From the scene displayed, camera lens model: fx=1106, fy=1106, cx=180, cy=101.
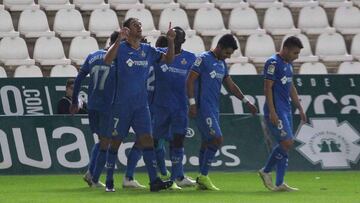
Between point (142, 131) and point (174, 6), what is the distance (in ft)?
32.1

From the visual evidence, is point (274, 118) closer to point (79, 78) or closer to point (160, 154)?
point (160, 154)

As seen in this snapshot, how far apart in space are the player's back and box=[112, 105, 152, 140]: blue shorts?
94 centimetres

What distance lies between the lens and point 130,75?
42.3 feet

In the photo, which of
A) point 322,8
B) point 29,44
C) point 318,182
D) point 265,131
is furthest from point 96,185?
point 322,8

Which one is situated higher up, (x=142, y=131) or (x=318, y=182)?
(x=142, y=131)

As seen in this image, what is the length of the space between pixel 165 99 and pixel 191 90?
731mm

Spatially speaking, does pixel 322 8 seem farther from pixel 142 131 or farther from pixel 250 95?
pixel 142 131

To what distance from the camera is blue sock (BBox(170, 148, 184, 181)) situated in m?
14.4

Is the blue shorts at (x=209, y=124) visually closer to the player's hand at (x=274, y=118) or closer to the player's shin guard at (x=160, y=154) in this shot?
the player's hand at (x=274, y=118)

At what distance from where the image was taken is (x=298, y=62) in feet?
71.9

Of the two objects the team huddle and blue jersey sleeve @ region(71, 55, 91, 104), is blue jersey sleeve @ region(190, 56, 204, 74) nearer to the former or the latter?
the team huddle

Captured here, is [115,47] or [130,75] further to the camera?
[130,75]

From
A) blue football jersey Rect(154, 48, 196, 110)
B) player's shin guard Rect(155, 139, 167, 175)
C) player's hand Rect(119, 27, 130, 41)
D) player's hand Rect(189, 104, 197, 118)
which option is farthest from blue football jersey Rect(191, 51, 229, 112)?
player's hand Rect(119, 27, 130, 41)

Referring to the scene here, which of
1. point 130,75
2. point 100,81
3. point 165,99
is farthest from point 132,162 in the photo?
point 130,75
